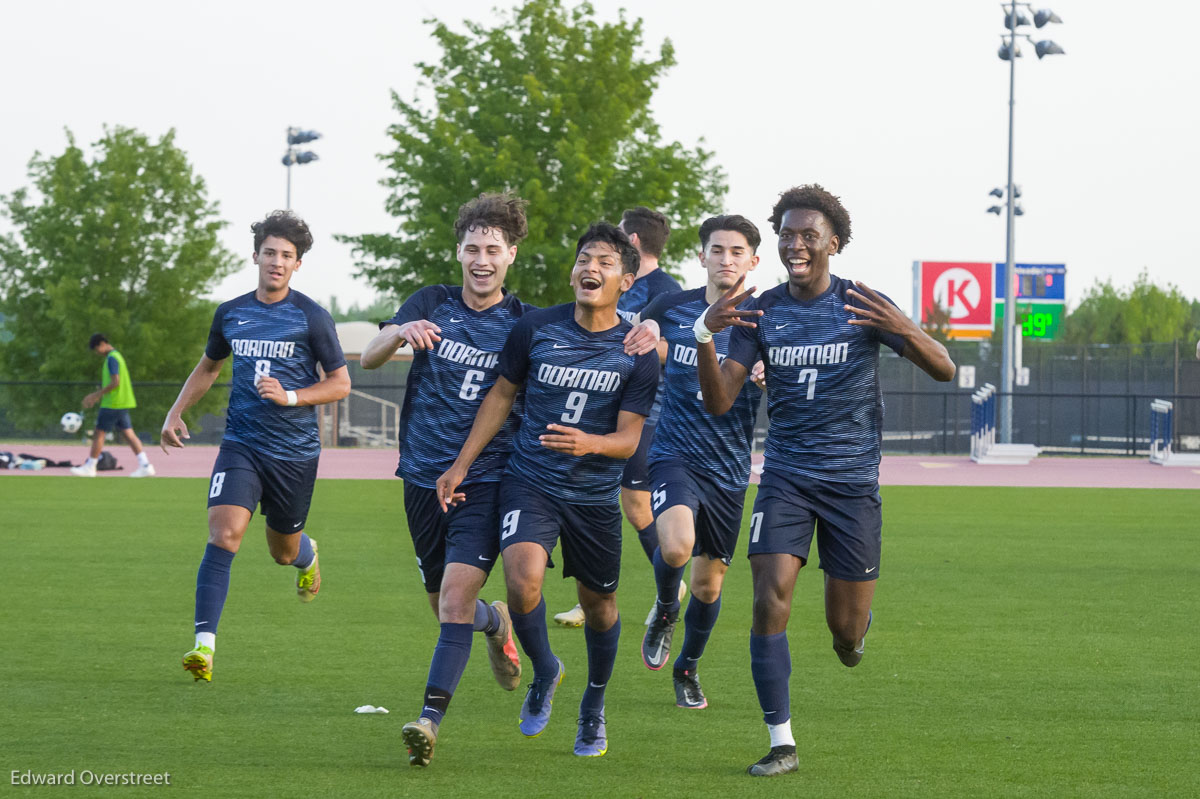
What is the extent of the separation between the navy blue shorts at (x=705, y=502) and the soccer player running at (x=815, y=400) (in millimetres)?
1130

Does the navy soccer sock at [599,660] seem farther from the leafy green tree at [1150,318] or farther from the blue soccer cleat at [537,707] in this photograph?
the leafy green tree at [1150,318]

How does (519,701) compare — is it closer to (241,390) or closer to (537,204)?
(241,390)

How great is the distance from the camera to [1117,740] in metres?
6.29

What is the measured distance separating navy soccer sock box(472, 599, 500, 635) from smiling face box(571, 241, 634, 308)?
1397 mm

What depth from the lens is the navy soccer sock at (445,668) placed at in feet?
18.9

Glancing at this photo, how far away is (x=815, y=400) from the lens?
6.15 metres

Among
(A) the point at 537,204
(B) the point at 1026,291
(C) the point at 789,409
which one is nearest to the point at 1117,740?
(C) the point at 789,409

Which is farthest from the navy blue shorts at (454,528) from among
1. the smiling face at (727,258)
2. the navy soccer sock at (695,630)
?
the smiling face at (727,258)

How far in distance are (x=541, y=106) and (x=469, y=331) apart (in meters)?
30.6

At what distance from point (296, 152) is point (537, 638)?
34.0 meters

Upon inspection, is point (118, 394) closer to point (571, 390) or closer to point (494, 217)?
point (494, 217)

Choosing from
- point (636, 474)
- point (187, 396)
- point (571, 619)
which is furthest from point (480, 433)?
point (571, 619)

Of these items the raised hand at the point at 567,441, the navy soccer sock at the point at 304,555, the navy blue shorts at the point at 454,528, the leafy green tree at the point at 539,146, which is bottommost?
the navy soccer sock at the point at 304,555

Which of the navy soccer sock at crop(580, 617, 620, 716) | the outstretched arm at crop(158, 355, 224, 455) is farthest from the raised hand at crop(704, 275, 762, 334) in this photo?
the outstretched arm at crop(158, 355, 224, 455)
